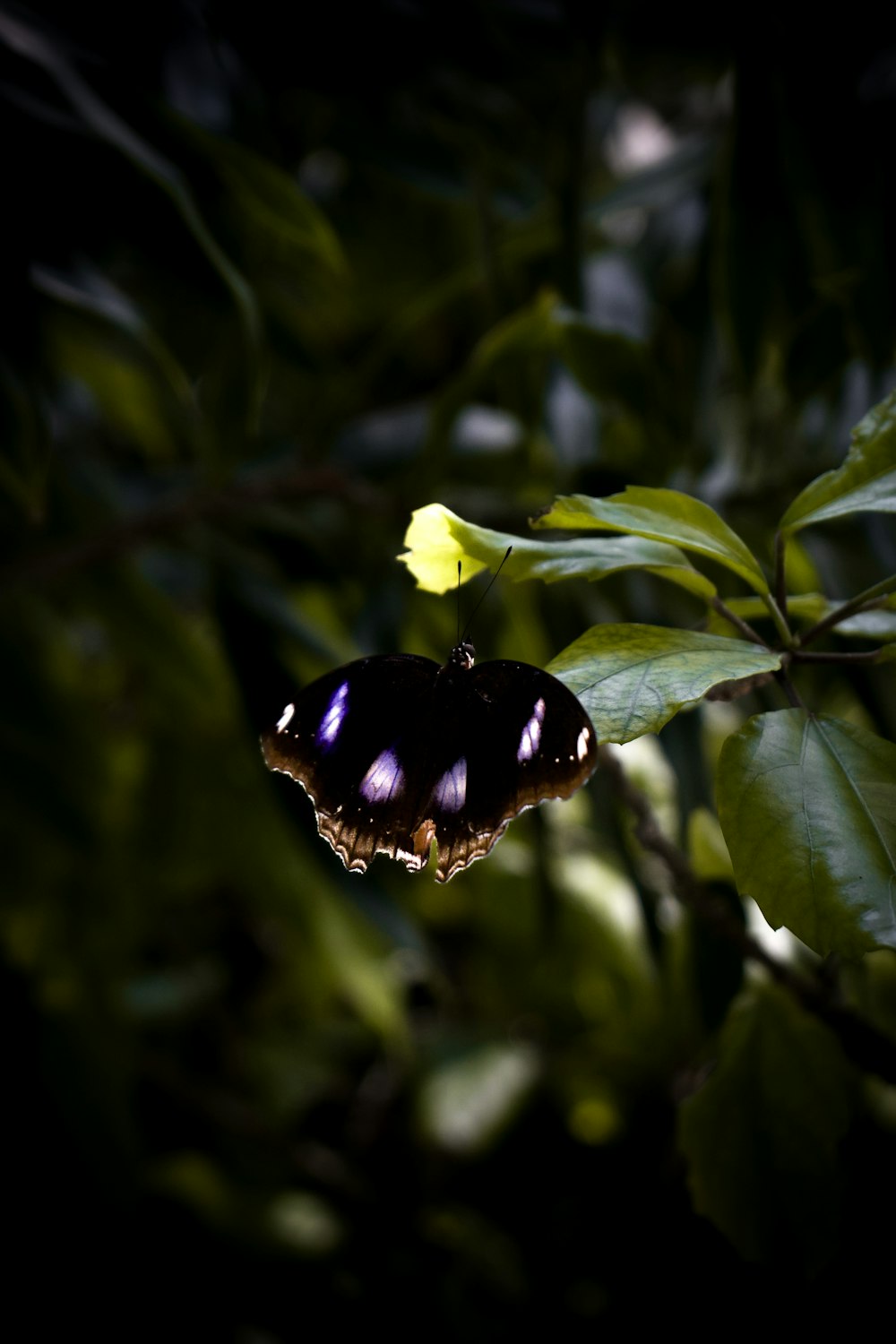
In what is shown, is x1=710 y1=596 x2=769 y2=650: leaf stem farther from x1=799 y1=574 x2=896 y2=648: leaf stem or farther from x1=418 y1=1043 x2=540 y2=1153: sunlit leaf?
x1=418 y1=1043 x2=540 y2=1153: sunlit leaf

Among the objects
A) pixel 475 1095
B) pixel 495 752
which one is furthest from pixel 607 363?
pixel 475 1095

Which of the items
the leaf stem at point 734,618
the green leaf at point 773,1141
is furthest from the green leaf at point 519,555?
the green leaf at point 773,1141

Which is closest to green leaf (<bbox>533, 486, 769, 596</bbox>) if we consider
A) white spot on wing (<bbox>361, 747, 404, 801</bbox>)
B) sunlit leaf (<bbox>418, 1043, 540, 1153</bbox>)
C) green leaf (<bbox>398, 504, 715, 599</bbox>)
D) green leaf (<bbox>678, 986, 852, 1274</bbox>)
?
green leaf (<bbox>398, 504, 715, 599</bbox>)

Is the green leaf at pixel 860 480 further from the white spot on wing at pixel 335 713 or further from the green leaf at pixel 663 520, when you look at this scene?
the white spot on wing at pixel 335 713

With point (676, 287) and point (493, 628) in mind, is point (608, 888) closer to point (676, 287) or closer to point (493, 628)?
point (493, 628)

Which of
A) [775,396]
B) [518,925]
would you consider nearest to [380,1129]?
Result: [518,925]

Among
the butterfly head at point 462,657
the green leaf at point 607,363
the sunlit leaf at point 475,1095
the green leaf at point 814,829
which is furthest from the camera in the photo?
the sunlit leaf at point 475,1095

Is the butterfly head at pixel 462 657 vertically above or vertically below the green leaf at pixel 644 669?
above
